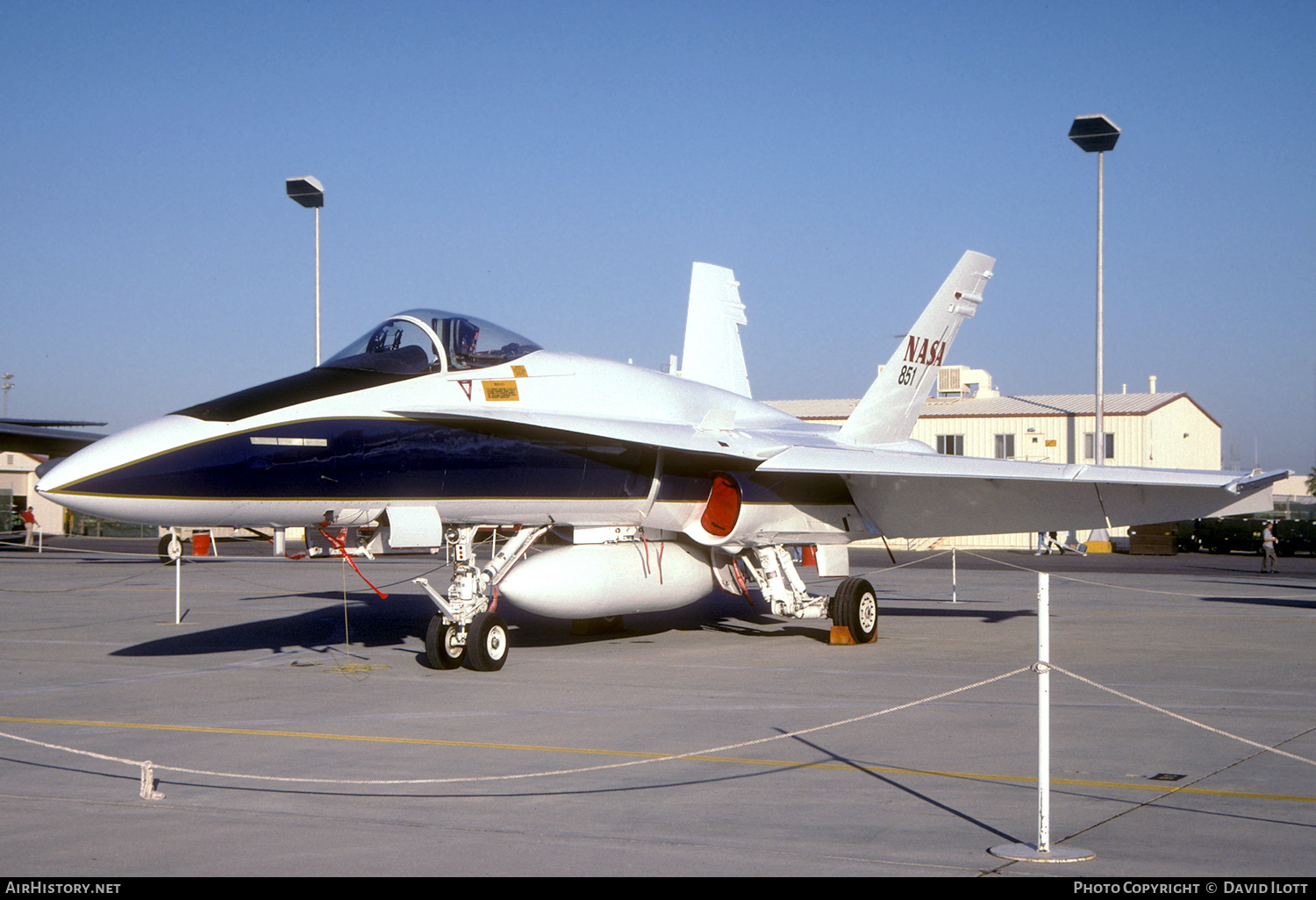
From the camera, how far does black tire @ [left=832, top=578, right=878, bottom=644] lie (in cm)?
1248

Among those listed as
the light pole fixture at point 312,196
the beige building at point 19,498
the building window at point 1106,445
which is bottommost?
the beige building at point 19,498

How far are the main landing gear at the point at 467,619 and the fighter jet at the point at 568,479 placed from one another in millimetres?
20

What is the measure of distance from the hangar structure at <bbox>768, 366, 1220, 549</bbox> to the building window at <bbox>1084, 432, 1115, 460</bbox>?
0.03 metres

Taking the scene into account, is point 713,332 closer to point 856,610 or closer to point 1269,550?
point 856,610

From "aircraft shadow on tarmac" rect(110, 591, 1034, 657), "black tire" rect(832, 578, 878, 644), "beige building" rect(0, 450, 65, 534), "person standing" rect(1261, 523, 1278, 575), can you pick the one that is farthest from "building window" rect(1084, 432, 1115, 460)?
"beige building" rect(0, 450, 65, 534)

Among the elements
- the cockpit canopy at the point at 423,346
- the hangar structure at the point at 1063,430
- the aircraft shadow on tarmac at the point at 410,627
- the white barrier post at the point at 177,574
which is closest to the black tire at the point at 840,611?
the aircraft shadow on tarmac at the point at 410,627

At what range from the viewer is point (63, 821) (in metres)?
5.23

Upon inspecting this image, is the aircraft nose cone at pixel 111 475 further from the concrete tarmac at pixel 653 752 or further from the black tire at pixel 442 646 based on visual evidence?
the black tire at pixel 442 646

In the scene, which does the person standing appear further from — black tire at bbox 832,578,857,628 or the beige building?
the beige building

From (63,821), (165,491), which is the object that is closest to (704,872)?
(63,821)

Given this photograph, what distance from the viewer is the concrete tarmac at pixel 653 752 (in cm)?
476

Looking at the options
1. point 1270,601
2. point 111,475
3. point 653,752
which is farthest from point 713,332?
point 653,752

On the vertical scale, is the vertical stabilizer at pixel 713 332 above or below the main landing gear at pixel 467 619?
above

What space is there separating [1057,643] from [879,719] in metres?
5.18
